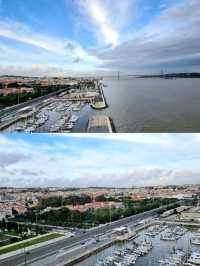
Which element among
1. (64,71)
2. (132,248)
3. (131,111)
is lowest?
(132,248)

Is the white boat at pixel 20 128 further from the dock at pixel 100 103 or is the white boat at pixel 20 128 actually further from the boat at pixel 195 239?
the boat at pixel 195 239

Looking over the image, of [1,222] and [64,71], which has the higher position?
[64,71]

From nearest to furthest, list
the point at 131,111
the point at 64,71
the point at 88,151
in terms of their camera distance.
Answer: the point at 131,111, the point at 64,71, the point at 88,151

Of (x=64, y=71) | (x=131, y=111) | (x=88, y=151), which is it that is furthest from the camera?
(x=88, y=151)

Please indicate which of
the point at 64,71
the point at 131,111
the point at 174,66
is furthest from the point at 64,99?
the point at 174,66

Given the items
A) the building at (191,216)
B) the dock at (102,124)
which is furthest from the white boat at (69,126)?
the building at (191,216)

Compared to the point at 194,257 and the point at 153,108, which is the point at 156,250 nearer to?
the point at 194,257

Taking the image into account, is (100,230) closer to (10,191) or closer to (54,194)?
(54,194)

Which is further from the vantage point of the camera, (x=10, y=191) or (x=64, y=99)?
(x=10, y=191)
